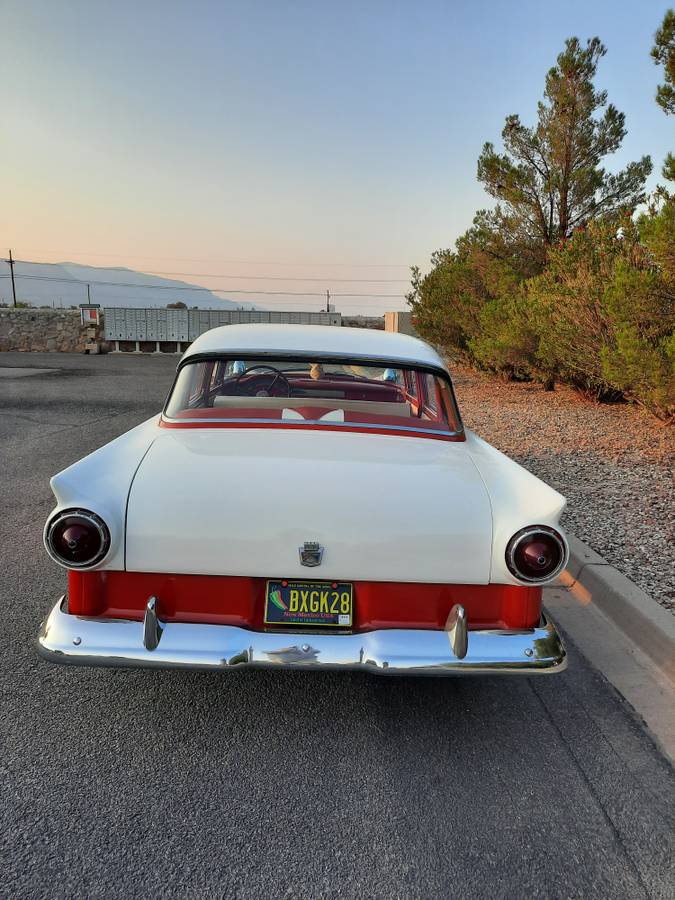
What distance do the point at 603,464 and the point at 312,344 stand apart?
4697mm

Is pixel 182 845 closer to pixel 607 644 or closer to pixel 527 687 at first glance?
pixel 527 687

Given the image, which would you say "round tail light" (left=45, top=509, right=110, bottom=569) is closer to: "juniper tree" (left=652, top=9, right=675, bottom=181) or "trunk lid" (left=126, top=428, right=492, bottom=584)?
"trunk lid" (left=126, top=428, right=492, bottom=584)

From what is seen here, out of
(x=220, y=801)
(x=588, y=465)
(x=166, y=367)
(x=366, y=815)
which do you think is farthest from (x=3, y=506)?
(x=166, y=367)

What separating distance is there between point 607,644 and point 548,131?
13.4 m

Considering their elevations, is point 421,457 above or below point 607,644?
above

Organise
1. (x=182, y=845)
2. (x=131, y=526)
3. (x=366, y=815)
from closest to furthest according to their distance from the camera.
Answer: (x=182, y=845), (x=366, y=815), (x=131, y=526)

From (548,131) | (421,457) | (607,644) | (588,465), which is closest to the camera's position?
(421,457)

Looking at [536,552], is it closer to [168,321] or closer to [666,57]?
[666,57]

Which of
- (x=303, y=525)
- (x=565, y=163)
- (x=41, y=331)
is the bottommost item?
(x=41, y=331)

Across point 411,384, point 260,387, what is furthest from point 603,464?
point 260,387

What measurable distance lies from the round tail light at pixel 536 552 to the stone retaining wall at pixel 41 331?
31.2 m

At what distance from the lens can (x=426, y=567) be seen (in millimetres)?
2410

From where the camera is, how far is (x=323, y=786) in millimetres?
2324

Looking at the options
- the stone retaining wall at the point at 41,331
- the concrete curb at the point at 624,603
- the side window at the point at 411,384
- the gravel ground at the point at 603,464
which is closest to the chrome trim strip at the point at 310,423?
the side window at the point at 411,384
